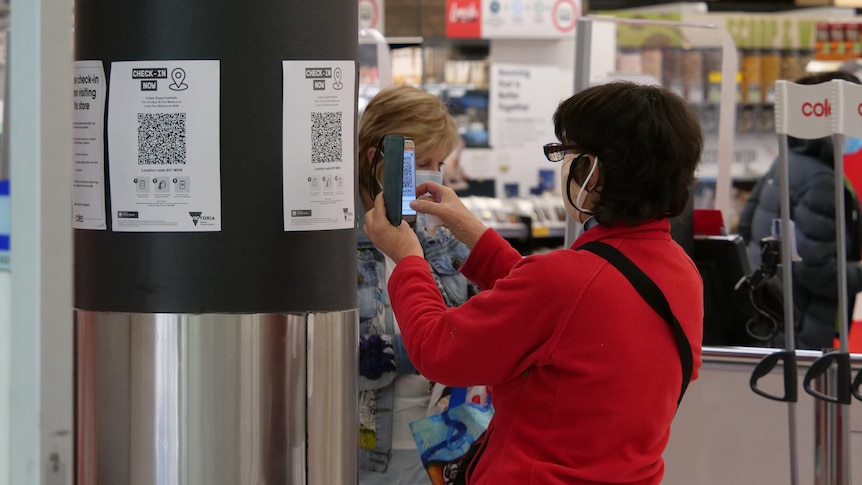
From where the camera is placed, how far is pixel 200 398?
1.58 metres

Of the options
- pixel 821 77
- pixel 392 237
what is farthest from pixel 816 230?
pixel 392 237

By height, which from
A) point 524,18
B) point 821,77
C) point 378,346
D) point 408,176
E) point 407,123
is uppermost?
point 524,18

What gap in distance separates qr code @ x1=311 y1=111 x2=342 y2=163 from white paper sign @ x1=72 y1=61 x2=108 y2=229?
0.31m

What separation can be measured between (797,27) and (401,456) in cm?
787

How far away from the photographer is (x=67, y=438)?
4.09ft

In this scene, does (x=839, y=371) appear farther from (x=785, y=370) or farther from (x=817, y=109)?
(x=817, y=109)

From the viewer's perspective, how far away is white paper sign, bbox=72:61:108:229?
1.60 meters

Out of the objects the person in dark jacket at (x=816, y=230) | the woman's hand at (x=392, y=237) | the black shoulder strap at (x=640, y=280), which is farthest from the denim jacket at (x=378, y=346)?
the person in dark jacket at (x=816, y=230)

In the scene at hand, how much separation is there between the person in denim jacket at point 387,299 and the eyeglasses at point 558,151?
0.47 metres

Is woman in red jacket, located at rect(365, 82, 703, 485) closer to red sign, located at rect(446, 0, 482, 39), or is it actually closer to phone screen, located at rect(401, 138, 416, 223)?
phone screen, located at rect(401, 138, 416, 223)

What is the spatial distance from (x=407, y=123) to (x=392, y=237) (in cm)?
62

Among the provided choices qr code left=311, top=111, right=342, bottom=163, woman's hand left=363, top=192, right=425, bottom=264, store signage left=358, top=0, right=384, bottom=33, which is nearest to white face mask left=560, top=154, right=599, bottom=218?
woman's hand left=363, top=192, right=425, bottom=264

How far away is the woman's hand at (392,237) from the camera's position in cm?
185

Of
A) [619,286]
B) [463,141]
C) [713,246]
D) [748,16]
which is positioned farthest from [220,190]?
[748,16]
